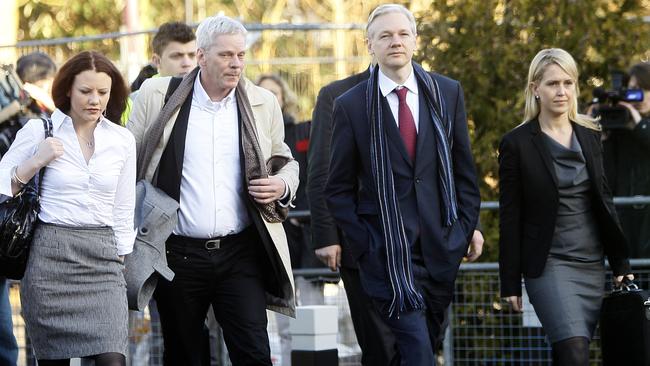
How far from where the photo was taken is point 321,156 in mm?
8078

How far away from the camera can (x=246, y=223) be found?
24.2 feet

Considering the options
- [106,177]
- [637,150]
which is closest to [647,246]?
[637,150]

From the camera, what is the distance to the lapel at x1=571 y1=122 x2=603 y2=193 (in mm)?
7668

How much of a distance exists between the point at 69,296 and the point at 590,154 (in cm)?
297

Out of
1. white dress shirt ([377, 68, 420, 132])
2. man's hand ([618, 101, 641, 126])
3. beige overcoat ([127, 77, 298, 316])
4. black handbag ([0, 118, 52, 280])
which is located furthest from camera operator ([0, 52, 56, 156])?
man's hand ([618, 101, 641, 126])

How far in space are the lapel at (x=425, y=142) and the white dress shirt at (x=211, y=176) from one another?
967mm

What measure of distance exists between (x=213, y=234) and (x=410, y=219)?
1043 millimetres

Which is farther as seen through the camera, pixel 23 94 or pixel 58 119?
pixel 23 94

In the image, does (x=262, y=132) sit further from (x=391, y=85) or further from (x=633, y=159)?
(x=633, y=159)

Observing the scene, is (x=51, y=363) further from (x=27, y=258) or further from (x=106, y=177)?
(x=106, y=177)

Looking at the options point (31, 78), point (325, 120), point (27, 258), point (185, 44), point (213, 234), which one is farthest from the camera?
point (31, 78)

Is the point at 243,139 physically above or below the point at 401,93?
below

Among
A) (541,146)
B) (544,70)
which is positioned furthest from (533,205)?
(544,70)

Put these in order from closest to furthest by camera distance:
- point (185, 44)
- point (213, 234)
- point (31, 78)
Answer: point (213, 234), point (185, 44), point (31, 78)
